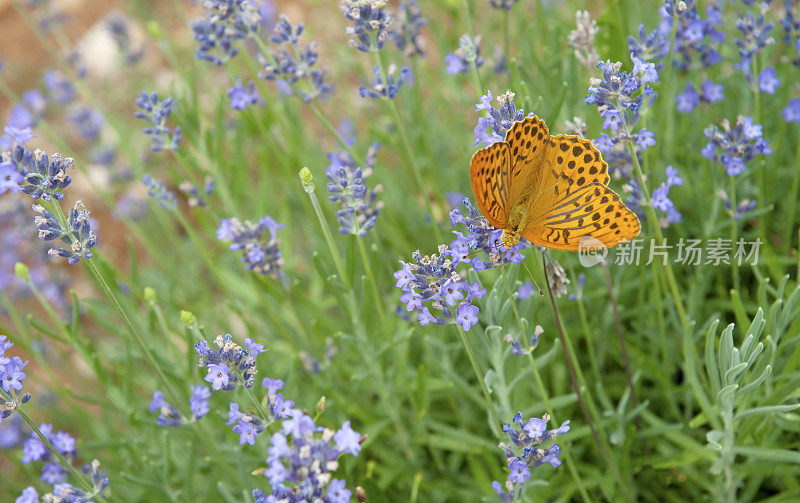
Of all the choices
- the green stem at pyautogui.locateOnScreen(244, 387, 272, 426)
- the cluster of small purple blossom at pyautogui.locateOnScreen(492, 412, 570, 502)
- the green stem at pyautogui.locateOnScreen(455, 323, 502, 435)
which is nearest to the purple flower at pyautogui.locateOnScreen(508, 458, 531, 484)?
the cluster of small purple blossom at pyautogui.locateOnScreen(492, 412, 570, 502)

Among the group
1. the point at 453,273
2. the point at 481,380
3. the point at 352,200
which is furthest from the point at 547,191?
the point at 352,200

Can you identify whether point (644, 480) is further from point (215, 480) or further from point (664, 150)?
point (215, 480)

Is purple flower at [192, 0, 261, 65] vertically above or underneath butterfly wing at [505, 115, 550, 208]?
above

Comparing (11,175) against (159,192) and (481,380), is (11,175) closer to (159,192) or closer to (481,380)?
(159,192)

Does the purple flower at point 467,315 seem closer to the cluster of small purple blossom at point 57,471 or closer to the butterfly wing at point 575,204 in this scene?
the butterfly wing at point 575,204

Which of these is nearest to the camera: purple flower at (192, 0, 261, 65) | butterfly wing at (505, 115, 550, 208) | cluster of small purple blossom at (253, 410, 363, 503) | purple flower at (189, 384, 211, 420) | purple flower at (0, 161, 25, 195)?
cluster of small purple blossom at (253, 410, 363, 503)

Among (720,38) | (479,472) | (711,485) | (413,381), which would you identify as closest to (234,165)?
(413,381)

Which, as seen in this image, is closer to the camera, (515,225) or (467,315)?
(467,315)

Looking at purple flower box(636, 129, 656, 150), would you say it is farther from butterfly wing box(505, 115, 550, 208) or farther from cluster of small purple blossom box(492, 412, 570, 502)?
cluster of small purple blossom box(492, 412, 570, 502)
